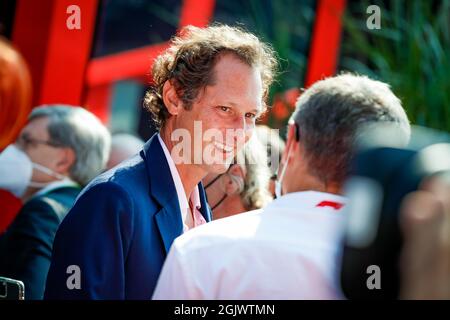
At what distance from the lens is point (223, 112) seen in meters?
2.23

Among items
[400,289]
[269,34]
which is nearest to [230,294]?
[400,289]

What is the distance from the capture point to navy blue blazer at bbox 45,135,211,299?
1912 mm

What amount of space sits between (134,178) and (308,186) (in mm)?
560

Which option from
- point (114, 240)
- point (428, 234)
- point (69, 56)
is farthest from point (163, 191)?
point (69, 56)

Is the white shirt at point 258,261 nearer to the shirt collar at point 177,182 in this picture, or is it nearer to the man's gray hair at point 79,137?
the shirt collar at point 177,182

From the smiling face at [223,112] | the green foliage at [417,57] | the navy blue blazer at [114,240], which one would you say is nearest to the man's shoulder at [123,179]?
the navy blue blazer at [114,240]

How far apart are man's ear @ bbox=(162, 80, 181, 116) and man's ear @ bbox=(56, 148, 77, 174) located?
3.98ft

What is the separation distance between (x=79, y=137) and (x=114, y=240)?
162 centimetres

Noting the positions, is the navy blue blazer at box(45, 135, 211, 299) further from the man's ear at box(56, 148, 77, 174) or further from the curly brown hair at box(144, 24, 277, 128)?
the man's ear at box(56, 148, 77, 174)

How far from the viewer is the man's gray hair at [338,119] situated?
1.72 meters

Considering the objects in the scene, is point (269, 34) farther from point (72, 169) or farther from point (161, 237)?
point (161, 237)

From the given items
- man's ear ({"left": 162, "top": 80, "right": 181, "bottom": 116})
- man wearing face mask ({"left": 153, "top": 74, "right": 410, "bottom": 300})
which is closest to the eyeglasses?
man's ear ({"left": 162, "top": 80, "right": 181, "bottom": 116})
